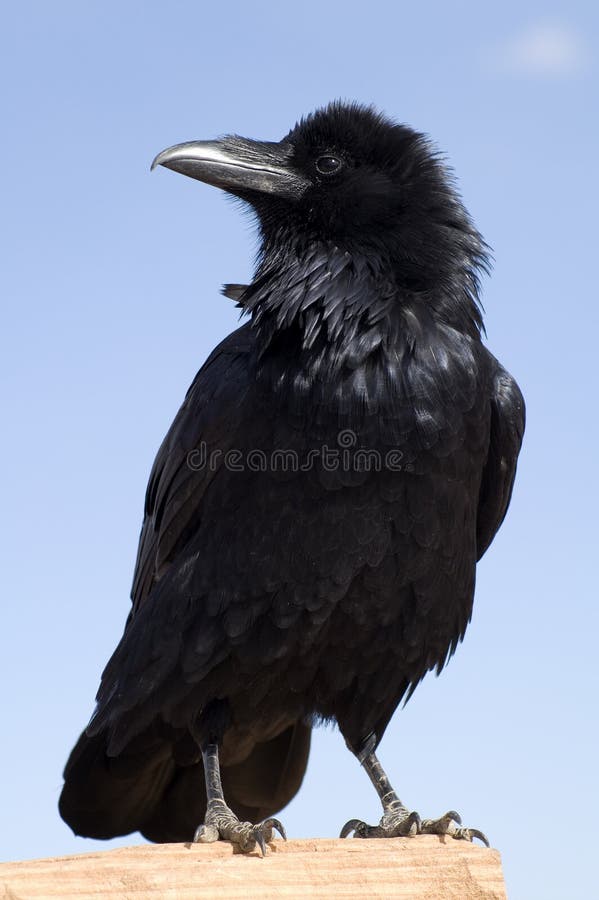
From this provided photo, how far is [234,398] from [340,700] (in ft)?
5.51

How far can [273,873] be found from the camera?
16.6 feet

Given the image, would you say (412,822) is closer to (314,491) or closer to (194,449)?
(314,491)

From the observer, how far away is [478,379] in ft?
20.5

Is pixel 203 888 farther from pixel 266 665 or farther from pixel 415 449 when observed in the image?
pixel 415 449

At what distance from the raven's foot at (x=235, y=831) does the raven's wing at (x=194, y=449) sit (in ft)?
4.68

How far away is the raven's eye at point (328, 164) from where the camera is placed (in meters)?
6.66

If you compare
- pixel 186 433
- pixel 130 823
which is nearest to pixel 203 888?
pixel 130 823

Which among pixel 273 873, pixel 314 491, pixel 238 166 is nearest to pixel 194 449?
pixel 314 491

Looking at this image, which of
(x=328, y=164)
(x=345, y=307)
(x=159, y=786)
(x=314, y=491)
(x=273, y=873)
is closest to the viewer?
(x=273, y=873)

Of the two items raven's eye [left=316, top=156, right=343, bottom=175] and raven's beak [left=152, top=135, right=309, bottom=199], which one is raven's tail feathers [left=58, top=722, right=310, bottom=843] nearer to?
raven's beak [left=152, top=135, right=309, bottom=199]

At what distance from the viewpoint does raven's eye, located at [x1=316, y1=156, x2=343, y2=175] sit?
666 cm

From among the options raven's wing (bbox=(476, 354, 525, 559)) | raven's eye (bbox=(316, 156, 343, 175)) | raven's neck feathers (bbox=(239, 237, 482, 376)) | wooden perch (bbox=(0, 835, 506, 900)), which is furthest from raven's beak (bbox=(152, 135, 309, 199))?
wooden perch (bbox=(0, 835, 506, 900))

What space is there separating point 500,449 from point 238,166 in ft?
7.02

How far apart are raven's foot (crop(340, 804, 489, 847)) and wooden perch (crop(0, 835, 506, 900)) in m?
0.14
